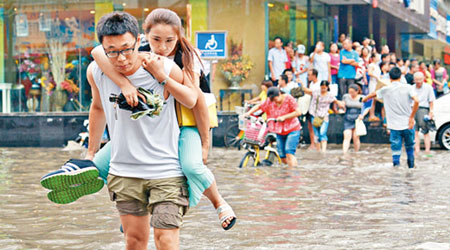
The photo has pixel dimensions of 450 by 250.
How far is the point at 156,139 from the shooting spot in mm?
4977

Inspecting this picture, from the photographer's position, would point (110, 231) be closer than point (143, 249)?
No

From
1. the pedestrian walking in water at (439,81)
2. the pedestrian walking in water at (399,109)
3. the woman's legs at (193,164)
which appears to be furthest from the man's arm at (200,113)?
the pedestrian walking in water at (439,81)

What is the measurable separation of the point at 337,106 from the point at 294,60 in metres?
3.95

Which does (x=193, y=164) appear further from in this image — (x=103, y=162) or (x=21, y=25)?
(x=21, y=25)

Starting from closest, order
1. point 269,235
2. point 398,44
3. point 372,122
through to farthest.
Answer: point 269,235, point 372,122, point 398,44

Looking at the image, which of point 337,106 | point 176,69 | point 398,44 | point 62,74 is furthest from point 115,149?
point 398,44

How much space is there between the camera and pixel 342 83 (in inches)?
939

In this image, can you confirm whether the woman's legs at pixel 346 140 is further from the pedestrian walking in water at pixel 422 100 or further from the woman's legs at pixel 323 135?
the pedestrian walking in water at pixel 422 100

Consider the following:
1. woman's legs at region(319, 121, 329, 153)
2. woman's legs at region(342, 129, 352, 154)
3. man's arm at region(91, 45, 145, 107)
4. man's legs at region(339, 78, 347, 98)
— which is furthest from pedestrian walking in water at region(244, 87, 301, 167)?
man's arm at region(91, 45, 145, 107)

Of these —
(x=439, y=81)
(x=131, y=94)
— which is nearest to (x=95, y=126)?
(x=131, y=94)

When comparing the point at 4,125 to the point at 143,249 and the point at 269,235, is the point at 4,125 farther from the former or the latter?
the point at 143,249

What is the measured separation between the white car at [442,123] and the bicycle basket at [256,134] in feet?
22.6

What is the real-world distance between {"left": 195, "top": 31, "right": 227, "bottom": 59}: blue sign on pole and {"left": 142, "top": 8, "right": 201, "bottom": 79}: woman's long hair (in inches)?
562

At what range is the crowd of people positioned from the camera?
1969 centimetres
